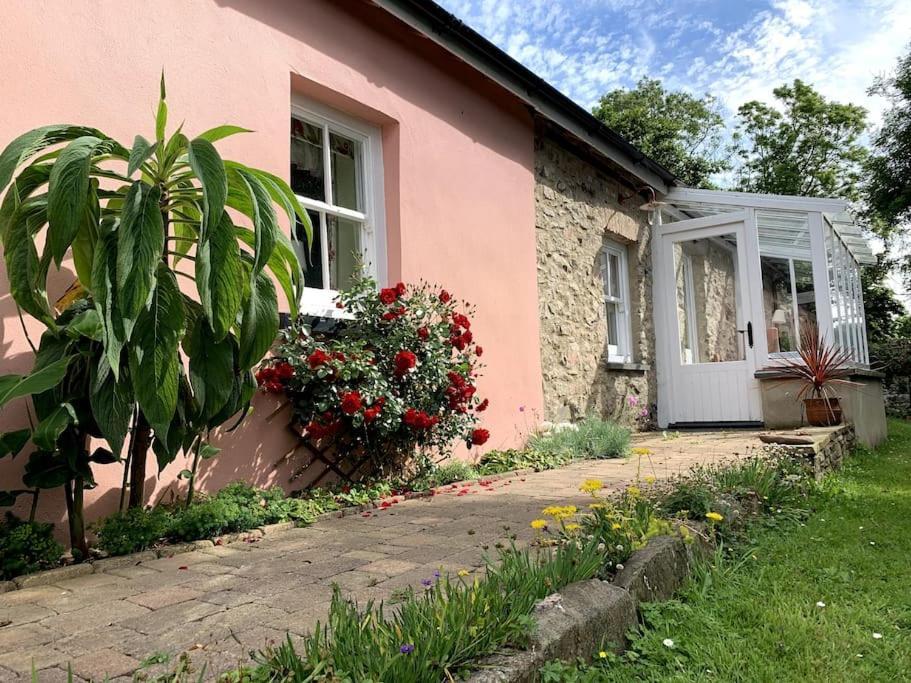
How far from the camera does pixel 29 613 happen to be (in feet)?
6.55

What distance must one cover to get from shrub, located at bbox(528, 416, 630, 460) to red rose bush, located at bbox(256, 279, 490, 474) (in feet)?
4.08

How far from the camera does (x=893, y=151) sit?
11844mm

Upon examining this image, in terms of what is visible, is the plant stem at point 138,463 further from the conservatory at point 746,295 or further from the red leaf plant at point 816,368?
the conservatory at point 746,295

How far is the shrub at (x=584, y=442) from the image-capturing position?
552cm

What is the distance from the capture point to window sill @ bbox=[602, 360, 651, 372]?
23.4 ft

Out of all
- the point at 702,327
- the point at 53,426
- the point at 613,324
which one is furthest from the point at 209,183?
the point at 702,327

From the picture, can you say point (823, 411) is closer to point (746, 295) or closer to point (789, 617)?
point (746, 295)

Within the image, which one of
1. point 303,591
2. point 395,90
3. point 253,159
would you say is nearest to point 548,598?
point 303,591

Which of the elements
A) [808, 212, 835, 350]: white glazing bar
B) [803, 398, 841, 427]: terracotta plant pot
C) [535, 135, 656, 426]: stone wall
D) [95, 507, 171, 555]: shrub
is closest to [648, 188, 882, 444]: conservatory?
[808, 212, 835, 350]: white glazing bar

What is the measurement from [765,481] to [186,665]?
306cm

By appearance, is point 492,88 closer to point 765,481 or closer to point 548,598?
point 765,481

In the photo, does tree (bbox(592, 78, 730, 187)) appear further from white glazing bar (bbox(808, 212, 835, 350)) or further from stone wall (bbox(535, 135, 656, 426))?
stone wall (bbox(535, 135, 656, 426))

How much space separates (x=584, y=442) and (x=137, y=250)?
438 cm

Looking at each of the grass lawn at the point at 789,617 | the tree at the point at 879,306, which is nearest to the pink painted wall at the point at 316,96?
the grass lawn at the point at 789,617
